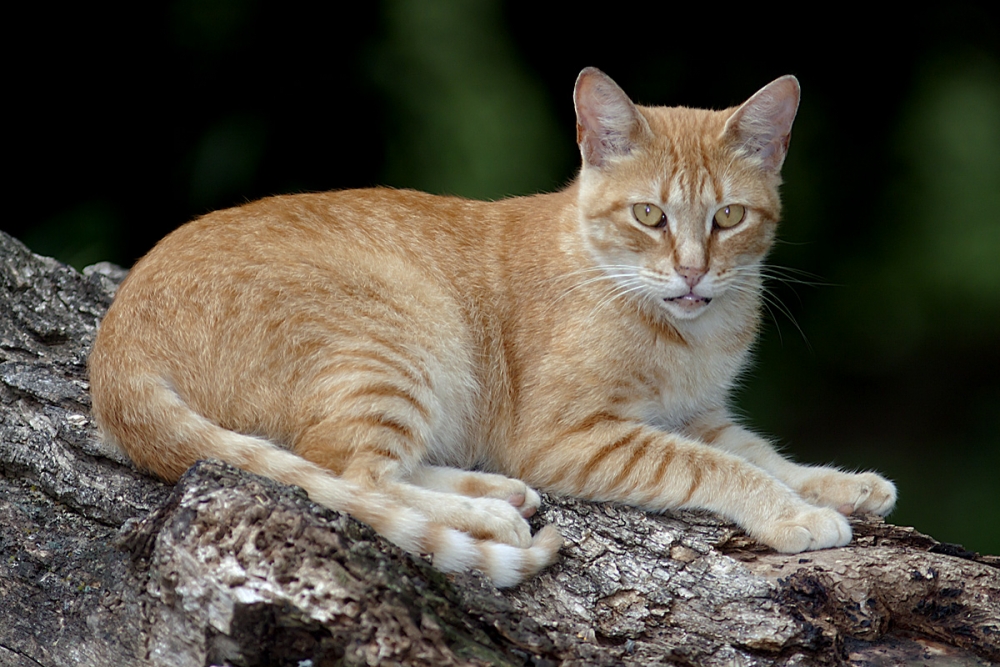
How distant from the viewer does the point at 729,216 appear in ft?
10.3

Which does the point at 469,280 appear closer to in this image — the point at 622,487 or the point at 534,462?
the point at 534,462

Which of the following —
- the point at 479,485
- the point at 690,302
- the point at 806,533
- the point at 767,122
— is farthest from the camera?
the point at 767,122

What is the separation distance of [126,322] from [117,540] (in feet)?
2.60

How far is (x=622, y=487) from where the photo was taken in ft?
9.78

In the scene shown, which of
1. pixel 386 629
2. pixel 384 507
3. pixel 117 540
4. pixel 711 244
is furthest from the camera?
pixel 711 244

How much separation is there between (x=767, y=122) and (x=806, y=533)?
1.36 m

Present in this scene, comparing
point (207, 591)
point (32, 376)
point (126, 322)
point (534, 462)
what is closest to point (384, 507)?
point (207, 591)

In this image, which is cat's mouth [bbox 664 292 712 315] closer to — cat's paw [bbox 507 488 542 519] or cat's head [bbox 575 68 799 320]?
cat's head [bbox 575 68 799 320]

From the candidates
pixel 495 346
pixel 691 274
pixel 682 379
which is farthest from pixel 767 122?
pixel 495 346

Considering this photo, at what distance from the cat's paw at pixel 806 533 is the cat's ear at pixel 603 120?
4.35ft

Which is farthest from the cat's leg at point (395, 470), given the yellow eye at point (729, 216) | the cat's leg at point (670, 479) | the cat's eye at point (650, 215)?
the yellow eye at point (729, 216)

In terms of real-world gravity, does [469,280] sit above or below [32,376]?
above

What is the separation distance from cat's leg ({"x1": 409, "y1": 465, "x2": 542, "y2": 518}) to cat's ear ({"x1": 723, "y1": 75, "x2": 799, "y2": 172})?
4.47 ft

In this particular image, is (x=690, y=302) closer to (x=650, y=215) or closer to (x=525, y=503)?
(x=650, y=215)
